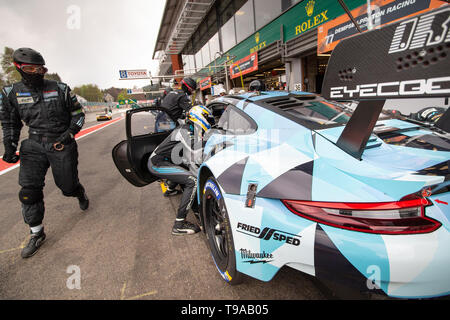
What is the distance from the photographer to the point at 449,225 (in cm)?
88

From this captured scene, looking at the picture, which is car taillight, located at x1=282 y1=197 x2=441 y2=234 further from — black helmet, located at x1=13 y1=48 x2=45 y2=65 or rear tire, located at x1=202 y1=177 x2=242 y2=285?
black helmet, located at x1=13 y1=48 x2=45 y2=65

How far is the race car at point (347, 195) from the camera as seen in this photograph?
0.88 meters

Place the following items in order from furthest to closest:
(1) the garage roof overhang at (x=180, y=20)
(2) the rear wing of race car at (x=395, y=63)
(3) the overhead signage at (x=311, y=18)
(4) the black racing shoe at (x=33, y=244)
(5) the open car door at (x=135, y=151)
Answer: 1. (1) the garage roof overhang at (x=180, y=20)
2. (3) the overhead signage at (x=311, y=18)
3. (5) the open car door at (x=135, y=151)
4. (4) the black racing shoe at (x=33, y=244)
5. (2) the rear wing of race car at (x=395, y=63)

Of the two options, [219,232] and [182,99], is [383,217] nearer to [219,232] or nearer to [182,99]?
[219,232]

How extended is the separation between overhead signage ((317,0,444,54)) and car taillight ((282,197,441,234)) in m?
5.01

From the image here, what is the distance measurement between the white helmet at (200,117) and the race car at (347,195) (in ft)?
Result: 2.67

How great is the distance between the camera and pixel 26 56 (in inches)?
89.6

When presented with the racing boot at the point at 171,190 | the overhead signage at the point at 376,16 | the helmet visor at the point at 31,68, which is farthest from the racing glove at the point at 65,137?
the overhead signage at the point at 376,16

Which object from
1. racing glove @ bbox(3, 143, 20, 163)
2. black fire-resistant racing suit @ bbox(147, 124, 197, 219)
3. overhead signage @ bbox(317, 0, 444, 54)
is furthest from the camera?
overhead signage @ bbox(317, 0, 444, 54)

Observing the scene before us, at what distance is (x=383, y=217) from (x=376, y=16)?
6618 millimetres

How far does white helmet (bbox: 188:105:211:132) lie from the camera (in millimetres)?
2406

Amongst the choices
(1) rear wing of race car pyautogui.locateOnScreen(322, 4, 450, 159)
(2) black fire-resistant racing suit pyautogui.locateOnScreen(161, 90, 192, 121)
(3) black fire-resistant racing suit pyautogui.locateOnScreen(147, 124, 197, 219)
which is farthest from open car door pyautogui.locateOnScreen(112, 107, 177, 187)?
(1) rear wing of race car pyautogui.locateOnScreen(322, 4, 450, 159)

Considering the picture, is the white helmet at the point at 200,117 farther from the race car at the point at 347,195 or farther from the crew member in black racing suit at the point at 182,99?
the crew member in black racing suit at the point at 182,99

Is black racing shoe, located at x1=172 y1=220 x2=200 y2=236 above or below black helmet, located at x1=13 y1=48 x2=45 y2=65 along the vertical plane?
below
